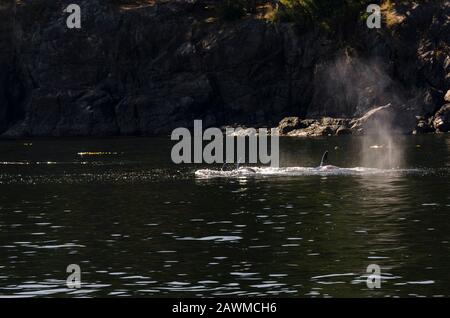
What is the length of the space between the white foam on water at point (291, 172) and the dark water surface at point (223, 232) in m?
1.83

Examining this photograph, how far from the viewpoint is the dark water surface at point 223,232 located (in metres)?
45.3

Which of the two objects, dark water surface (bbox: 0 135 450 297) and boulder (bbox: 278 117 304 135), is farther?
boulder (bbox: 278 117 304 135)

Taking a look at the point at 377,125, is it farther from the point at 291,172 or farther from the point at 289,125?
the point at 291,172

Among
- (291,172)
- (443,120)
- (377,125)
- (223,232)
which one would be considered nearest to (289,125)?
(377,125)

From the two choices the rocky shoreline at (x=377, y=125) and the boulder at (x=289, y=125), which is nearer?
the rocky shoreline at (x=377, y=125)

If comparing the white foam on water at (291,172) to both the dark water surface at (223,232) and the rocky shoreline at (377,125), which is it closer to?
the dark water surface at (223,232)

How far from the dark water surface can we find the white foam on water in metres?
1.83

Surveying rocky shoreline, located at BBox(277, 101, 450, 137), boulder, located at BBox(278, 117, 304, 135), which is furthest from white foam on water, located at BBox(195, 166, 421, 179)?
boulder, located at BBox(278, 117, 304, 135)

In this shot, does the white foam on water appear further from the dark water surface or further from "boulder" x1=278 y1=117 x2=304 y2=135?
"boulder" x1=278 y1=117 x2=304 y2=135

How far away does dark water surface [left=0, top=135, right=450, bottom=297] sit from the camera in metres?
45.3

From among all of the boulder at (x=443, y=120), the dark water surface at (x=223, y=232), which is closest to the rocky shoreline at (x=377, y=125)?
the boulder at (x=443, y=120)

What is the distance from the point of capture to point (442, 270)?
46.9 meters

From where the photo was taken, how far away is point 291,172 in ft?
336
